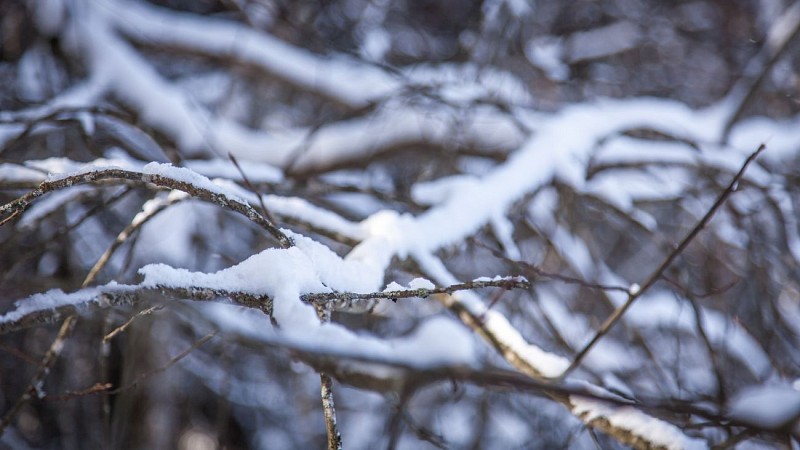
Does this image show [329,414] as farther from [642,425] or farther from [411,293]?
[642,425]

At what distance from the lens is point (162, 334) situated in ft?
8.78

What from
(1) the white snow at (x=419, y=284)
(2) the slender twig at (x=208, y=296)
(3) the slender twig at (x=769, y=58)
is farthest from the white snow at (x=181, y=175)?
(3) the slender twig at (x=769, y=58)

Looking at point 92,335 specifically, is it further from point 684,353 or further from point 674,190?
point 684,353

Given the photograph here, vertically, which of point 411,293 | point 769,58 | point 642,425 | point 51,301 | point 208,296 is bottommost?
point 51,301

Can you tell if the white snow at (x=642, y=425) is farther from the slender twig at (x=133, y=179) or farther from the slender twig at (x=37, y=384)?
the slender twig at (x=37, y=384)

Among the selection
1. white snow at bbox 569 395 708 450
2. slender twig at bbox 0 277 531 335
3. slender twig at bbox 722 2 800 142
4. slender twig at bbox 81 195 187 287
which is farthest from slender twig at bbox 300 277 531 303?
slender twig at bbox 722 2 800 142

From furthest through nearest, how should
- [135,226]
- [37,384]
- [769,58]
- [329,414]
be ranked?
[769,58] < [135,226] < [37,384] < [329,414]

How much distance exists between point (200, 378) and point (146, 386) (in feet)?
0.93

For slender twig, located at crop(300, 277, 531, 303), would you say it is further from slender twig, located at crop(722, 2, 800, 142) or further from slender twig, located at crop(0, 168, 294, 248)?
slender twig, located at crop(722, 2, 800, 142)

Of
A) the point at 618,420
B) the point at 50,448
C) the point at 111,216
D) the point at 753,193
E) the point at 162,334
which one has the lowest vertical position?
the point at 50,448

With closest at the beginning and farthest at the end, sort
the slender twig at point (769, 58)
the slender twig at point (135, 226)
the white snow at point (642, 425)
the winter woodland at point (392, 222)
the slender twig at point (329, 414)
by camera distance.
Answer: the slender twig at point (329, 414) < the winter woodland at point (392, 222) < the white snow at point (642, 425) < the slender twig at point (135, 226) < the slender twig at point (769, 58)

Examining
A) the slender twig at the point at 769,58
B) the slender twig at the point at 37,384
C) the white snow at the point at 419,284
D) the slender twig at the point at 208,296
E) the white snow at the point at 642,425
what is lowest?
the slender twig at the point at 37,384

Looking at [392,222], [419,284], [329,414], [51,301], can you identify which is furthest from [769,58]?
[51,301]

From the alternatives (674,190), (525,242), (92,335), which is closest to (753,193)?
(674,190)
